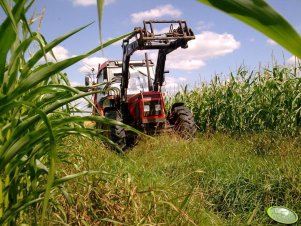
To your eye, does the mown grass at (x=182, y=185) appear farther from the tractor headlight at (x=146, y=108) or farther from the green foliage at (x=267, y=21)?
the green foliage at (x=267, y=21)

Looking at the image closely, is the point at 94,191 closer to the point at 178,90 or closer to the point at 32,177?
the point at 32,177

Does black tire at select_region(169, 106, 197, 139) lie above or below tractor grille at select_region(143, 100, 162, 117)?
below

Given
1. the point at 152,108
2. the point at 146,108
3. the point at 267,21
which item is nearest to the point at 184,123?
the point at 152,108

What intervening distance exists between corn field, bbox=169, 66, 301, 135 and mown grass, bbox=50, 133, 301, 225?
1171 mm

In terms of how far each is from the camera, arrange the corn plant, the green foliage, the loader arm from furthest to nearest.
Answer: the loader arm → the corn plant → the green foliage

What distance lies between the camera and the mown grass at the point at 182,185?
1.93 m

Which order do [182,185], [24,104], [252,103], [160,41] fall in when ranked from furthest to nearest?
[252,103] → [160,41] → [182,185] → [24,104]

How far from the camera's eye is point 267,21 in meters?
0.24

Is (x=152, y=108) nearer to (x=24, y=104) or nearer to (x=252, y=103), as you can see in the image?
(x=252, y=103)

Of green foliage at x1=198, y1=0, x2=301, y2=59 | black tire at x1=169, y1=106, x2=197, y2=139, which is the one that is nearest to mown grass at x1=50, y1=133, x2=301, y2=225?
black tire at x1=169, y1=106, x2=197, y2=139

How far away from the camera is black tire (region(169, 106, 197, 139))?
6372 mm

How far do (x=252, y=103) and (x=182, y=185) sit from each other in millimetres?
4765

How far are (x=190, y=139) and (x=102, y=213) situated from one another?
4193mm

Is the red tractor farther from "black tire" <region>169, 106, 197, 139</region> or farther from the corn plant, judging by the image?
the corn plant
